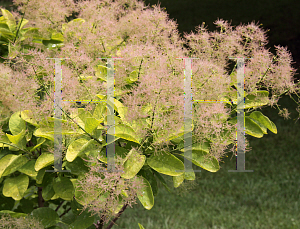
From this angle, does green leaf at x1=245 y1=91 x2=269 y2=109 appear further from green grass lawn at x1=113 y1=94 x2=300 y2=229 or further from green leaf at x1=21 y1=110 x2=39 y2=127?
green grass lawn at x1=113 y1=94 x2=300 y2=229

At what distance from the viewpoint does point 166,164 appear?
73 centimetres

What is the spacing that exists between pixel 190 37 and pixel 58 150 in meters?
0.52

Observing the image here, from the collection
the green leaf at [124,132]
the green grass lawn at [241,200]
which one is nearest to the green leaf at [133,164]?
the green leaf at [124,132]

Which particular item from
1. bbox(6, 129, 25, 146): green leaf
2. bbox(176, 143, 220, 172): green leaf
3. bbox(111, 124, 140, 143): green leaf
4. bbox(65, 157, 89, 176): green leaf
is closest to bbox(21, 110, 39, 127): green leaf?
bbox(6, 129, 25, 146): green leaf

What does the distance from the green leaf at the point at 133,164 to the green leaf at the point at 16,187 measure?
0.39 m

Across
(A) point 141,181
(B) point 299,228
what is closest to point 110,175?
(A) point 141,181

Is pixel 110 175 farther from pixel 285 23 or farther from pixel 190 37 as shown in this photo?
pixel 285 23

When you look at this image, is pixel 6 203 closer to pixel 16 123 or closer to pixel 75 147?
pixel 16 123

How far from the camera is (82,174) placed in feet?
2.62

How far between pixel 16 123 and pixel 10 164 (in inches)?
4.7

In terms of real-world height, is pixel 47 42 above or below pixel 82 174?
above

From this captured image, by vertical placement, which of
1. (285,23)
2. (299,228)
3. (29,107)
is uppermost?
(285,23)

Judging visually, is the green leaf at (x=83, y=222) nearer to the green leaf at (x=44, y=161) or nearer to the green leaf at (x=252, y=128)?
the green leaf at (x=44, y=161)

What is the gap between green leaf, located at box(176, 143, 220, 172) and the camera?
0.77 metres
